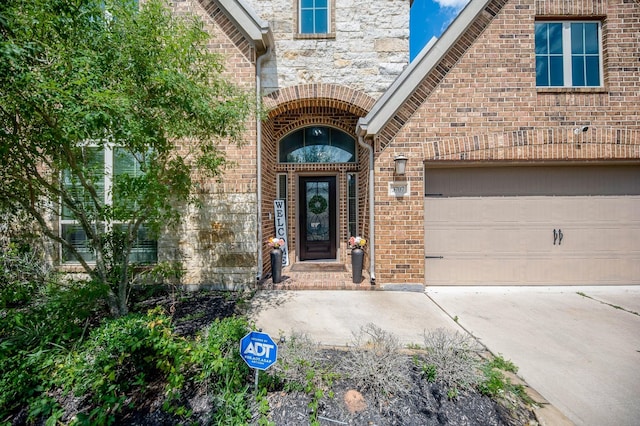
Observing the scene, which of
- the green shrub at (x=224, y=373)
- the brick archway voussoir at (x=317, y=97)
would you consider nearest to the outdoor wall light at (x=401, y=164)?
the brick archway voussoir at (x=317, y=97)

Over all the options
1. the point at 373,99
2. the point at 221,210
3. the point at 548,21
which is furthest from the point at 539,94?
the point at 221,210

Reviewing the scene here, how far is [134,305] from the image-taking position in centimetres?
405

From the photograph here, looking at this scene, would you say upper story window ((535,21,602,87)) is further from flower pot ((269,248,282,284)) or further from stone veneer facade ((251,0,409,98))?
flower pot ((269,248,282,284))

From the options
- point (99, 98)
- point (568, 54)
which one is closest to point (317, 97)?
point (99, 98)

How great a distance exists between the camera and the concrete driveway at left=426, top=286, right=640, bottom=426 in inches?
88.7

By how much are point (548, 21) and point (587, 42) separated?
0.85 meters

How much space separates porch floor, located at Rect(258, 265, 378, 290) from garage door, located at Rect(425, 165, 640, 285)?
1.41 metres

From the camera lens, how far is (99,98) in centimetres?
222

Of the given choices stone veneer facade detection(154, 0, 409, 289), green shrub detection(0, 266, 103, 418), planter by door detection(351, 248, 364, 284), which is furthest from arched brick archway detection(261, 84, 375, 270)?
green shrub detection(0, 266, 103, 418)

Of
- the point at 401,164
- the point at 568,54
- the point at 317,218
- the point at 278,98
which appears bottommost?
the point at 317,218

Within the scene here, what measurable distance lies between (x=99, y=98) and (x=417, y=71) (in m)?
4.72

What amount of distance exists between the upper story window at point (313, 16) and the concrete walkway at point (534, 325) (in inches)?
227

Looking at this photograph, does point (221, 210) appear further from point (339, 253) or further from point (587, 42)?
point (587, 42)

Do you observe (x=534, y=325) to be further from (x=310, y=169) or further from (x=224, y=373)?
(x=310, y=169)
